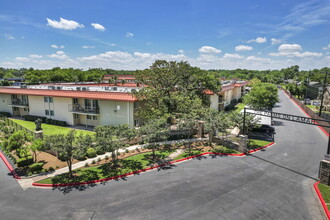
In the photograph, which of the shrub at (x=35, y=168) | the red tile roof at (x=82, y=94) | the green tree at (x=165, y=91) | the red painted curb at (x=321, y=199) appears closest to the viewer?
the red painted curb at (x=321, y=199)

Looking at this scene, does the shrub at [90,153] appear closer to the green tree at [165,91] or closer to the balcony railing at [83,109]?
the green tree at [165,91]

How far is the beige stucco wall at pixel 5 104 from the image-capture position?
42.9 metres

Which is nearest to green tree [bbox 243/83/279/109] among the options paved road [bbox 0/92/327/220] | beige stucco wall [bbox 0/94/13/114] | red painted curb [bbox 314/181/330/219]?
paved road [bbox 0/92/327/220]

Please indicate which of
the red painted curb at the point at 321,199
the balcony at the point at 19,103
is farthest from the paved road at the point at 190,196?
the balcony at the point at 19,103

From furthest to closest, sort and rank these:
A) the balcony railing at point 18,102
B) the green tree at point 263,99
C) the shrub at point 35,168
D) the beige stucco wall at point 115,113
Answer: the balcony railing at point 18,102 < the green tree at point 263,99 < the beige stucco wall at point 115,113 < the shrub at point 35,168

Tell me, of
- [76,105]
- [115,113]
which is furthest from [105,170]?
[76,105]

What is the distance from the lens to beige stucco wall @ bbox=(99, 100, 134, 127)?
30078mm

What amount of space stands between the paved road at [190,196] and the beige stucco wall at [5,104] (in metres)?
29.5

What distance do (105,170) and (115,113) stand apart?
13597 mm

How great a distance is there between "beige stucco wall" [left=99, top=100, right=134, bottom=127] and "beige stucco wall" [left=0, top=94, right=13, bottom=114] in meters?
25.9

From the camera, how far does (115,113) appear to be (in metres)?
31.2

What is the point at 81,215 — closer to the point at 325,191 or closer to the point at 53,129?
the point at 325,191

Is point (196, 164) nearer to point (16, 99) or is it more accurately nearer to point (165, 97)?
point (165, 97)

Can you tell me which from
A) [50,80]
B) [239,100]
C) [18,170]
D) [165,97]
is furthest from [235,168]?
[50,80]
